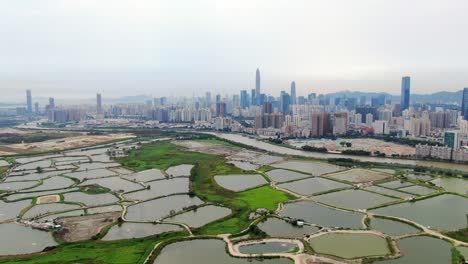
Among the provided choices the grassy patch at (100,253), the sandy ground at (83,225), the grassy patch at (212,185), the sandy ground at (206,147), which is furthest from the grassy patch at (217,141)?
the grassy patch at (100,253)

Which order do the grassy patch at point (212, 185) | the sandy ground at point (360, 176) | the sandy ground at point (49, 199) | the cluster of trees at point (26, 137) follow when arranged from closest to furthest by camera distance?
the grassy patch at point (212, 185) → the sandy ground at point (49, 199) → the sandy ground at point (360, 176) → the cluster of trees at point (26, 137)

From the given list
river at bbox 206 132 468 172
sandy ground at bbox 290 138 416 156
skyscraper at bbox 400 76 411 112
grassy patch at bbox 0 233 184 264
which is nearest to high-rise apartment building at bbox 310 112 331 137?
sandy ground at bbox 290 138 416 156

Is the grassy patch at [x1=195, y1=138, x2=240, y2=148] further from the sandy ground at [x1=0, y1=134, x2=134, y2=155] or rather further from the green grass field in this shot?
the sandy ground at [x1=0, y1=134, x2=134, y2=155]

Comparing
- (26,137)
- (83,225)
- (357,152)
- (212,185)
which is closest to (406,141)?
(357,152)

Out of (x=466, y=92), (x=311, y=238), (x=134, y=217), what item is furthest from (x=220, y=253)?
(x=466, y=92)

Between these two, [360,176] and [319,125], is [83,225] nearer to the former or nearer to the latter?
[360,176]

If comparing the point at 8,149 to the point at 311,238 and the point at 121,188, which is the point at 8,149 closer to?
the point at 121,188

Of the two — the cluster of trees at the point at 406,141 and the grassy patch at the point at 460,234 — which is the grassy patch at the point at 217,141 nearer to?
the cluster of trees at the point at 406,141
